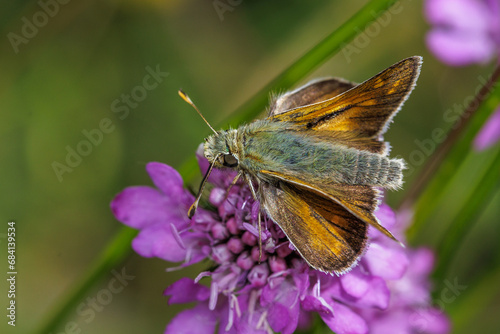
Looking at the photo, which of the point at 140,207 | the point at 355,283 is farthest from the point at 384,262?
the point at 140,207

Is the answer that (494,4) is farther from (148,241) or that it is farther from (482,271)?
(148,241)

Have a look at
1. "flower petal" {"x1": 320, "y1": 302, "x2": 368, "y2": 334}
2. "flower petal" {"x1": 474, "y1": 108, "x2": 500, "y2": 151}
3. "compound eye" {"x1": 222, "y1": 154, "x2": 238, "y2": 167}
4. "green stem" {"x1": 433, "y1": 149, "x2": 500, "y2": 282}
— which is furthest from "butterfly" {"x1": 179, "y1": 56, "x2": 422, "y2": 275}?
"flower petal" {"x1": 474, "y1": 108, "x2": 500, "y2": 151}

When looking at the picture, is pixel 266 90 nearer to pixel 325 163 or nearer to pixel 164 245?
pixel 325 163

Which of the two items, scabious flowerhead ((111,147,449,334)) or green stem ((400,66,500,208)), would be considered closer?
scabious flowerhead ((111,147,449,334))

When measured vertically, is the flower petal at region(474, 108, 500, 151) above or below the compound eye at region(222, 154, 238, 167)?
below

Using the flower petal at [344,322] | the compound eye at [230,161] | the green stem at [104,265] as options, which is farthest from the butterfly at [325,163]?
the green stem at [104,265]

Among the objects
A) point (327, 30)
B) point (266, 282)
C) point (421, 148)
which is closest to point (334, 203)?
point (266, 282)

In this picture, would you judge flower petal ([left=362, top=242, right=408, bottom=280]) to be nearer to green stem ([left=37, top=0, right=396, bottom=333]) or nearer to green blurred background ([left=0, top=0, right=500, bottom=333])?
green stem ([left=37, top=0, right=396, bottom=333])

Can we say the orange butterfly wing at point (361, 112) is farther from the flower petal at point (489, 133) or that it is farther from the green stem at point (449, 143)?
the flower petal at point (489, 133)
